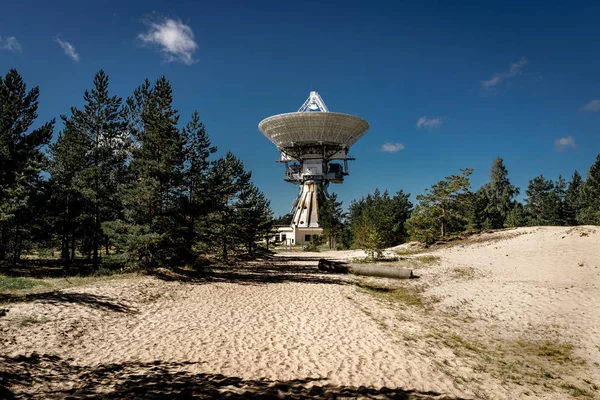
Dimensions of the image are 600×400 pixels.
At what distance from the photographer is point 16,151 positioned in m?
11.9

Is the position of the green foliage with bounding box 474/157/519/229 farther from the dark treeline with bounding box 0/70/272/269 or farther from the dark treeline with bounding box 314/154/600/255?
the dark treeline with bounding box 0/70/272/269

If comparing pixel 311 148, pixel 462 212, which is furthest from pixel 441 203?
pixel 311 148

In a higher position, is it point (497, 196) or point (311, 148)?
point (311, 148)

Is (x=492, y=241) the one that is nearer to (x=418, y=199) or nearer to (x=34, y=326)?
(x=418, y=199)

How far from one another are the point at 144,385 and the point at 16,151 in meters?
10.2

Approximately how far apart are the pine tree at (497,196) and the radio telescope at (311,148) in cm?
3042

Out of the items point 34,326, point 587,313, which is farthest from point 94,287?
point 587,313

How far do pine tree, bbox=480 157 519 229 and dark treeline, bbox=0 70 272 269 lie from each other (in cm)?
5656

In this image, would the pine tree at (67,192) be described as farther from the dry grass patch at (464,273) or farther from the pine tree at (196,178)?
the dry grass patch at (464,273)

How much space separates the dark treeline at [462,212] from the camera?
136 ft

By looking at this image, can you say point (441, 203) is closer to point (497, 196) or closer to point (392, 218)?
point (392, 218)

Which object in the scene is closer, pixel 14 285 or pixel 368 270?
pixel 14 285

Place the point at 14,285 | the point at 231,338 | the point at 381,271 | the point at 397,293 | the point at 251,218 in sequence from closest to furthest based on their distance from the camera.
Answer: the point at 231,338
the point at 14,285
the point at 397,293
the point at 381,271
the point at 251,218

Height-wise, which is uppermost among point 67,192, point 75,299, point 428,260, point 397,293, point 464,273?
point 67,192
